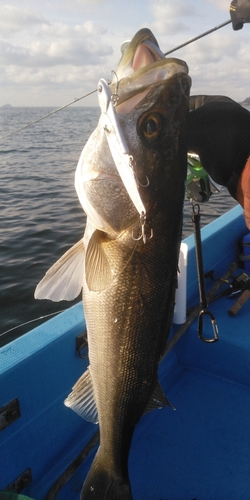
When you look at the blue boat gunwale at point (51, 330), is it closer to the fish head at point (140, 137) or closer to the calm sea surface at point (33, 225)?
the fish head at point (140, 137)

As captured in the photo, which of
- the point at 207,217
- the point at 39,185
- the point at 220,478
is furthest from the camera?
the point at 39,185

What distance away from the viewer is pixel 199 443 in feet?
9.90

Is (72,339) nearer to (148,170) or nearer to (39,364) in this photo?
(39,364)

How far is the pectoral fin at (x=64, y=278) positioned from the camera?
1737 mm

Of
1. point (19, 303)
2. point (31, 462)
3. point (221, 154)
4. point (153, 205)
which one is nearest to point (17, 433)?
point (31, 462)

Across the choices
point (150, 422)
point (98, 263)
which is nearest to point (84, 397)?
point (98, 263)

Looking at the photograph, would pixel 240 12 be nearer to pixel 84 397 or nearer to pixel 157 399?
pixel 157 399

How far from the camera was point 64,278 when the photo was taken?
1756mm

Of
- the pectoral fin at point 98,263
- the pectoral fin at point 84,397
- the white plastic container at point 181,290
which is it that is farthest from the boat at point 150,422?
the pectoral fin at point 98,263

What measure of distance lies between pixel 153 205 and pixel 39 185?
1468 centimetres

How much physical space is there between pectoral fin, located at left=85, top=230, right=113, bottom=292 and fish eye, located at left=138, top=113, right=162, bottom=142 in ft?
1.40

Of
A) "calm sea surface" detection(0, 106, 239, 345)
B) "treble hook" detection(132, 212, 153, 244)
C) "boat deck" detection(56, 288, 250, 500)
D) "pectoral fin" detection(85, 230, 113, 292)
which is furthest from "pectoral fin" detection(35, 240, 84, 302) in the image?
"calm sea surface" detection(0, 106, 239, 345)

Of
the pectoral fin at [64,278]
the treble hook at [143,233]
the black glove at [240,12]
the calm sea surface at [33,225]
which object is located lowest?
the calm sea surface at [33,225]

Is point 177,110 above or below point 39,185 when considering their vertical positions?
above
